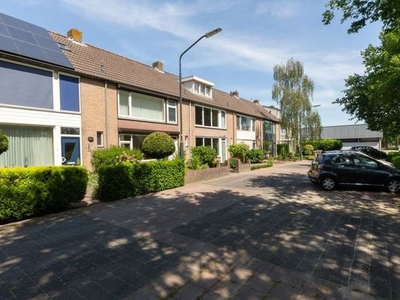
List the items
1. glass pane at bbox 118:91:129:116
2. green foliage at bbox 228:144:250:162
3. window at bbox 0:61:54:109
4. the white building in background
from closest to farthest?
window at bbox 0:61:54:109 < glass pane at bbox 118:91:129:116 < green foliage at bbox 228:144:250:162 < the white building in background

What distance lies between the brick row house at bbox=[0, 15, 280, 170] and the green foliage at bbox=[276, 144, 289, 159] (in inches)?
452

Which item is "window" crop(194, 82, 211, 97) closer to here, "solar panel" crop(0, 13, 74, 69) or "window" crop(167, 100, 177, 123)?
"window" crop(167, 100, 177, 123)

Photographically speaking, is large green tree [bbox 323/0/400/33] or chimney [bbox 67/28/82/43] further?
chimney [bbox 67/28/82/43]

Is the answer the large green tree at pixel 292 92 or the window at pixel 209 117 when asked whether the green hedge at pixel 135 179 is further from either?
the large green tree at pixel 292 92

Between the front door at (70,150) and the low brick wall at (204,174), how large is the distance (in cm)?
591

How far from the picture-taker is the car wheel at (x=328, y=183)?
10547 millimetres

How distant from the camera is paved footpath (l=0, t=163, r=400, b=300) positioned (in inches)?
135

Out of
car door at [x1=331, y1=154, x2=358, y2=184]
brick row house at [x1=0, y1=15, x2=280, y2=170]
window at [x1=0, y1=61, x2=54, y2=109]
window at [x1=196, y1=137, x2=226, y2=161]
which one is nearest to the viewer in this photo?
car door at [x1=331, y1=154, x2=358, y2=184]

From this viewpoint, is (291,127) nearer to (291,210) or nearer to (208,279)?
(291,210)

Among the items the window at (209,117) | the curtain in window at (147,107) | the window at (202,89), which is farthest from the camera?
the window at (202,89)

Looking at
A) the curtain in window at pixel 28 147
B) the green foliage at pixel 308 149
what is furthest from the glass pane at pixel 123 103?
the green foliage at pixel 308 149

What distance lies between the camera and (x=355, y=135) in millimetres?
57281

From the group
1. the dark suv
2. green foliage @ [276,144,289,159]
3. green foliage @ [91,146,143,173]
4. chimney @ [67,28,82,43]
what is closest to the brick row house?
chimney @ [67,28,82,43]

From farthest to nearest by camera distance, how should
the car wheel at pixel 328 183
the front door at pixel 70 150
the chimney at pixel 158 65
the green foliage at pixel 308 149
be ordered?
the green foliage at pixel 308 149
the chimney at pixel 158 65
the front door at pixel 70 150
the car wheel at pixel 328 183
